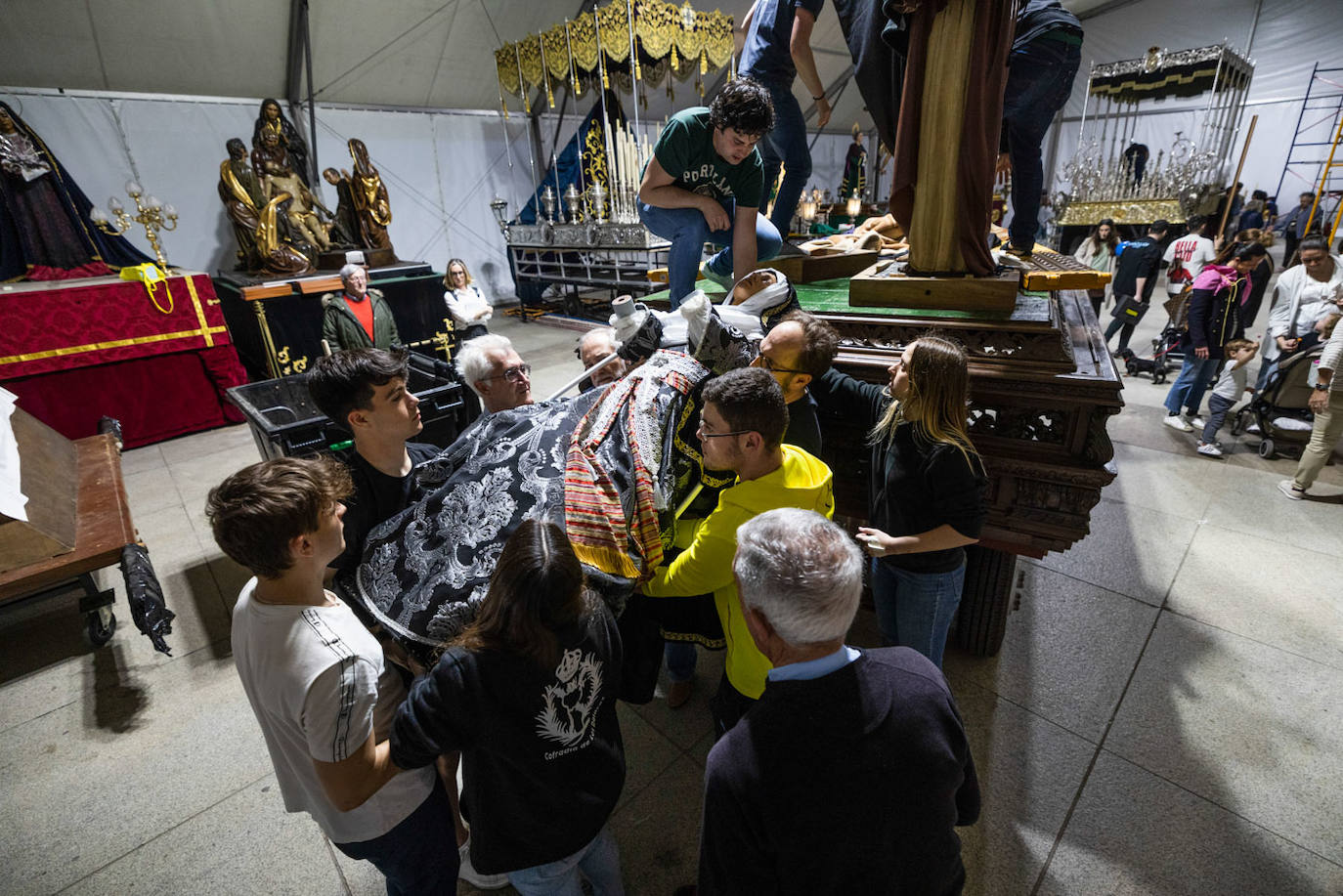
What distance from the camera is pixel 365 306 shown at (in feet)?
17.9

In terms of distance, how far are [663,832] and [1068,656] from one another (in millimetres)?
2096

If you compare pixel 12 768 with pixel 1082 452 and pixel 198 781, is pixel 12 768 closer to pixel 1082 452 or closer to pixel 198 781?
pixel 198 781

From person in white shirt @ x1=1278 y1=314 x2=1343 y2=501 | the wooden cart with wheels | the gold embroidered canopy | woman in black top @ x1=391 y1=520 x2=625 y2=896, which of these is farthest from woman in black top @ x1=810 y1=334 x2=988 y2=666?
the gold embroidered canopy

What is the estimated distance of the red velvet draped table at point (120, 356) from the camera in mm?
5359

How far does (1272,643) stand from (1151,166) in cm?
1622

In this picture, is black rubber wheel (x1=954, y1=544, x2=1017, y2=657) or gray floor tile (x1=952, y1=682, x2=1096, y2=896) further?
black rubber wheel (x1=954, y1=544, x2=1017, y2=657)

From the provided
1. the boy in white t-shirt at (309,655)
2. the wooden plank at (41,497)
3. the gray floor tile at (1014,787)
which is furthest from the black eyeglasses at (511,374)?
the wooden plank at (41,497)

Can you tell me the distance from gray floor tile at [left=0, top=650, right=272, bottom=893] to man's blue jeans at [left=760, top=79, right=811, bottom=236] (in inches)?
157

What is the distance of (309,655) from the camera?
1175 mm

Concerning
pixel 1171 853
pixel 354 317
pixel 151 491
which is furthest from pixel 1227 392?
pixel 151 491

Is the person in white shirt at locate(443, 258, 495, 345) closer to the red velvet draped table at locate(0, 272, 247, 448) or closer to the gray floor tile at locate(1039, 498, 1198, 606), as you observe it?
the red velvet draped table at locate(0, 272, 247, 448)

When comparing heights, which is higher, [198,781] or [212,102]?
[212,102]

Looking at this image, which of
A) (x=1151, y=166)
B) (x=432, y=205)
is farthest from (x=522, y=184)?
(x=1151, y=166)

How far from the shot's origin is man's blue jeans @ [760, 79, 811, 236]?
3.81 meters
